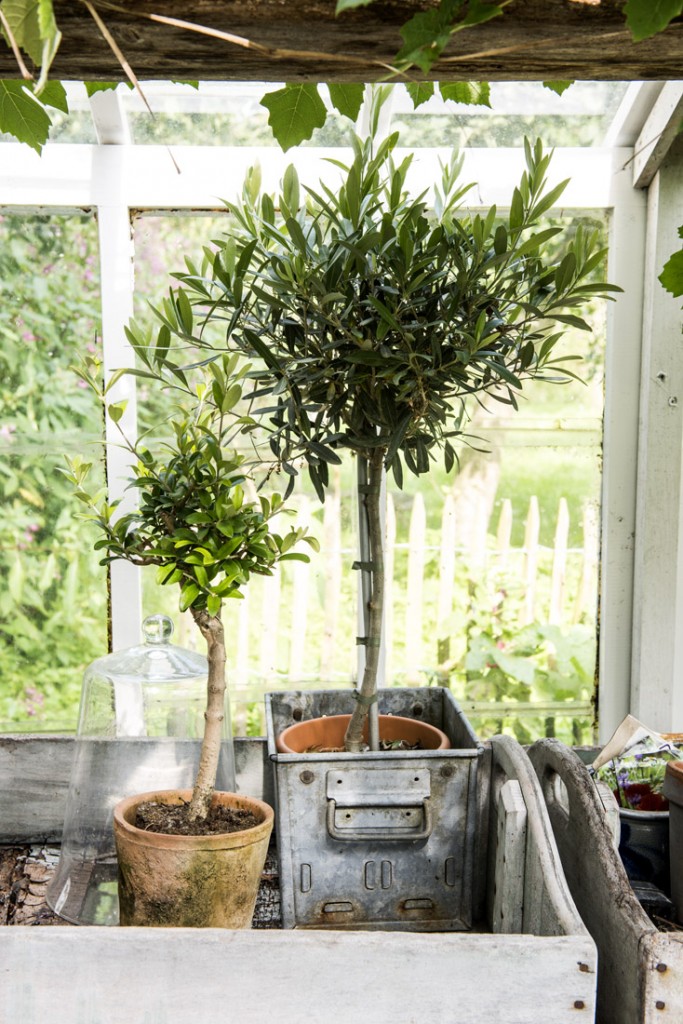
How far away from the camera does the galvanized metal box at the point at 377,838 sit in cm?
106

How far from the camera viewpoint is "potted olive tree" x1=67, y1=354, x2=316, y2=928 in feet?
3.17

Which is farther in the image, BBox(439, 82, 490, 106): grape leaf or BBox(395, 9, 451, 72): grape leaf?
BBox(439, 82, 490, 106): grape leaf

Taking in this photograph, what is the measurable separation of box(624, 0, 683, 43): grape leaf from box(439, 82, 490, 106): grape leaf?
15.6 inches

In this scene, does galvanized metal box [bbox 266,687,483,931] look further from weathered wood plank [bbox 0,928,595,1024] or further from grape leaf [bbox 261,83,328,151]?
grape leaf [bbox 261,83,328,151]

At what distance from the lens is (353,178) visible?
1025mm

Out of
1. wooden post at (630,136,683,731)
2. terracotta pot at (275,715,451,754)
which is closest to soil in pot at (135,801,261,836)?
terracotta pot at (275,715,451,754)

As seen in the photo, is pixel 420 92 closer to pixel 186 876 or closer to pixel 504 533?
pixel 186 876

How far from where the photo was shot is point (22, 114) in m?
1.01

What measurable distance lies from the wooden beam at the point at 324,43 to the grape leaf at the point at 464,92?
262 millimetres

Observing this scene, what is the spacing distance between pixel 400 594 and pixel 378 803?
809 millimetres

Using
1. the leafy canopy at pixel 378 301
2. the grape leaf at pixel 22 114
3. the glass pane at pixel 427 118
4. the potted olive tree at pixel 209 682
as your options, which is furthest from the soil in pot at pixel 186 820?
the glass pane at pixel 427 118

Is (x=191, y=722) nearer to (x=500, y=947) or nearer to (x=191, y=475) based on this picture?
(x=191, y=475)

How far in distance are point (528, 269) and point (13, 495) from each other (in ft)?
3.70

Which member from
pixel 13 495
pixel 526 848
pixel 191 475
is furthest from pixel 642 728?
pixel 13 495
